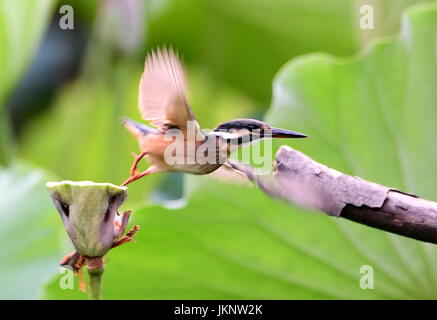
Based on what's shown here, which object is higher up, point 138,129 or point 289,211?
point 138,129

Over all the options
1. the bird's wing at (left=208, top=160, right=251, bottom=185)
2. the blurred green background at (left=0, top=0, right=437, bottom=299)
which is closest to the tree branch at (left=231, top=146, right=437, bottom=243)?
the bird's wing at (left=208, top=160, right=251, bottom=185)

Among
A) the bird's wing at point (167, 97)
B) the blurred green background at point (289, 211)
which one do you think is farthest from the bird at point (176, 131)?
the blurred green background at point (289, 211)

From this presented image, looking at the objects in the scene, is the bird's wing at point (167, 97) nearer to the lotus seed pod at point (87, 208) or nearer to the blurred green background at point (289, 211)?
the lotus seed pod at point (87, 208)

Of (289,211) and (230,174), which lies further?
(289,211)

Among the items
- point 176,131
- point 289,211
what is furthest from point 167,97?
point 289,211

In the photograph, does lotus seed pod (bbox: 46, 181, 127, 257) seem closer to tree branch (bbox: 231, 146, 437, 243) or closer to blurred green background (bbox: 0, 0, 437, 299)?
tree branch (bbox: 231, 146, 437, 243)

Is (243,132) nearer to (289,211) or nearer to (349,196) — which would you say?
(349,196)

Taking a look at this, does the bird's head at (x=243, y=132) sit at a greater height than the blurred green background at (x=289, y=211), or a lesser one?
greater
